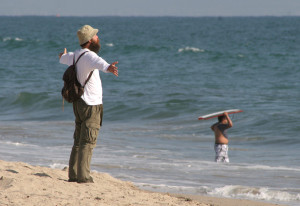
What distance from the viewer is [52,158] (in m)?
8.85

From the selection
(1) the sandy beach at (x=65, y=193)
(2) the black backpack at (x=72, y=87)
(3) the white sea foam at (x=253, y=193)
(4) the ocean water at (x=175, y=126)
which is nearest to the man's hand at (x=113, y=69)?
(2) the black backpack at (x=72, y=87)

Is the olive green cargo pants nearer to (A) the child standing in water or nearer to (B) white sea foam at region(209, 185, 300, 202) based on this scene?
(B) white sea foam at region(209, 185, 300, 202)

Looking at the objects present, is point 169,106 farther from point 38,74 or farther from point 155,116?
point 38,74

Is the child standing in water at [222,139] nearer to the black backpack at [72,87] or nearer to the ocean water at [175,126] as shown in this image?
the ocean water at [175,126]

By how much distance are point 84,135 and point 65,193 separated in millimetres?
584

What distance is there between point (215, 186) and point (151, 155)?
8.74ft

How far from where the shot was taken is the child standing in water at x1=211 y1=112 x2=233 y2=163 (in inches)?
358

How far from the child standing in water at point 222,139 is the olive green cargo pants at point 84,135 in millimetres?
3823

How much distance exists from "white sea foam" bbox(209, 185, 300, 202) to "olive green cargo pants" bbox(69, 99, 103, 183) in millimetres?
1797

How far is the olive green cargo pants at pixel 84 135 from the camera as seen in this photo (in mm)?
5363

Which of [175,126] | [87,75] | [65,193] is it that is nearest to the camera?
[65,193]

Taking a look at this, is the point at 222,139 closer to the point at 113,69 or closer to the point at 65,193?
the point at 65,193

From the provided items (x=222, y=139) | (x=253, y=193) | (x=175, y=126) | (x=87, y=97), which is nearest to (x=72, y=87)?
(x=87, y=97)

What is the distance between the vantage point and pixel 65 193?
520cm
